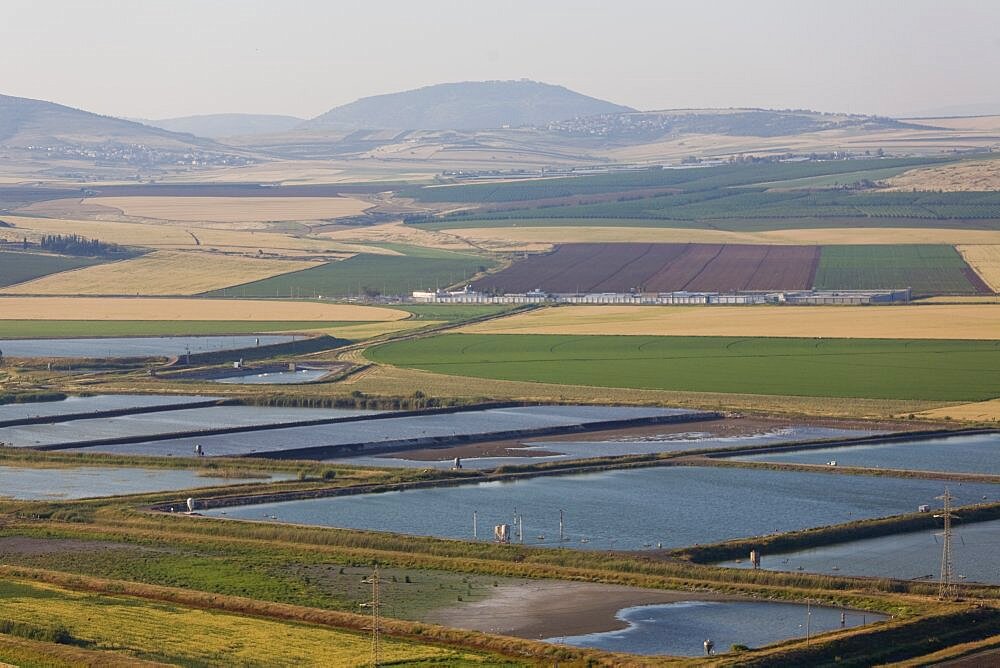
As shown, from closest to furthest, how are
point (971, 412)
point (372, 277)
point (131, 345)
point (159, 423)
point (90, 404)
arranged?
point (971, 412), point (159, 423), point (90, 404), point (131, 345), point (372, 277)

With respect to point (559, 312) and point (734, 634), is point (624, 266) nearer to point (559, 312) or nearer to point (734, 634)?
point (559, 312)

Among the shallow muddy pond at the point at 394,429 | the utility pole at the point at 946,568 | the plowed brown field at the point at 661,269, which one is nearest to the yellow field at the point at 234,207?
the plowed brown field at the point at 661,269

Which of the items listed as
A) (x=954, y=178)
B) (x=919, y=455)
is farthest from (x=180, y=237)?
(x=919, y=455)

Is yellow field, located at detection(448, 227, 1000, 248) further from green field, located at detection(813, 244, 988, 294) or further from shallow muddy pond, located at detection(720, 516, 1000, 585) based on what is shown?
shallow muddy pond, located at detection(720, 516, 1000, 585)

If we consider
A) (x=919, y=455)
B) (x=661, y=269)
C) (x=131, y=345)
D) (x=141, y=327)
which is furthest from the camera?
(x=661, y=269)

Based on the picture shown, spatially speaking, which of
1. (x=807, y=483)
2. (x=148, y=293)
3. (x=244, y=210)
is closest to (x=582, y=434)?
→ (x=807, y=483)

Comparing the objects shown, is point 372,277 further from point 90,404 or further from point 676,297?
point 90,404
